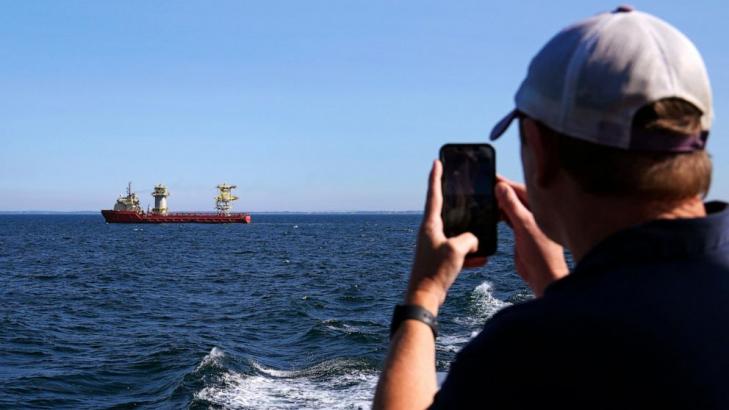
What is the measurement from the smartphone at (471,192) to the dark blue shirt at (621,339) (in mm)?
593

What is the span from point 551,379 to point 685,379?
20cm

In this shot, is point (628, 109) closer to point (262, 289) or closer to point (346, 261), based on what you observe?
point (262, 289)

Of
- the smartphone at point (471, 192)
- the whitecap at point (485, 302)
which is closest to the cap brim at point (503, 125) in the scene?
the smartphone at point (471, 192)

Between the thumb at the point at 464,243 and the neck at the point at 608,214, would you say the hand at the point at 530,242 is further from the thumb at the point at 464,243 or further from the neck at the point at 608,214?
the neck at the point at 608,214

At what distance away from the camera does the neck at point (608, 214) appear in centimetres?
128

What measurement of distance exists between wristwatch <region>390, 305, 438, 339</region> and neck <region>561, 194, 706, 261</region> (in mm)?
350

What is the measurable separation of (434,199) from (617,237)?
545 mm

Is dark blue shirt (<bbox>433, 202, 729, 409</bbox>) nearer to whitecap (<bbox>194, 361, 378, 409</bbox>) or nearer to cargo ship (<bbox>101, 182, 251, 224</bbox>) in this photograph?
whitecap (<bbox>194, 361, 378, 409</bbox>)

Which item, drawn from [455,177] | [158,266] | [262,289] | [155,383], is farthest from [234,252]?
[455,177]

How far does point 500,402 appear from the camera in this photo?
1.17 meters

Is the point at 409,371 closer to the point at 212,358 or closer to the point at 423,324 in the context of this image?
the point at 423,324

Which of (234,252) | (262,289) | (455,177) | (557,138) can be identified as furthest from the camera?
(234,252)

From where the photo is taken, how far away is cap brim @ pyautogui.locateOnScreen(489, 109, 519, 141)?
4.71ft

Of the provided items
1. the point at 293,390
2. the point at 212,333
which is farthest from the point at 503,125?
the point at 212,333
